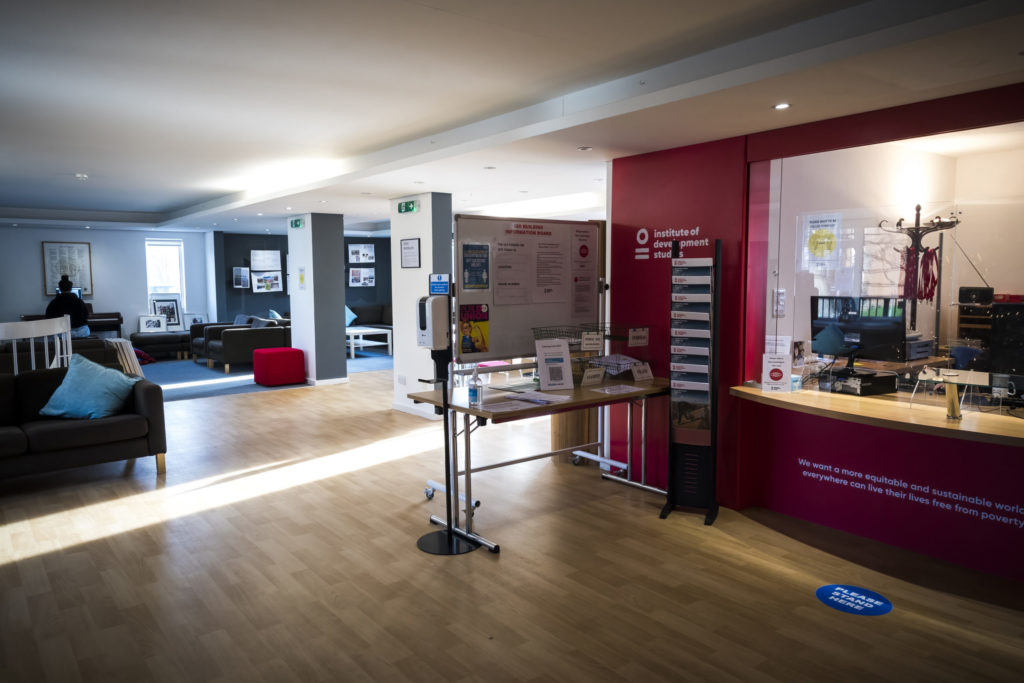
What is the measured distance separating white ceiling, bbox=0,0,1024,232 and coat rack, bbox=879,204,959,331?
2.73 ft

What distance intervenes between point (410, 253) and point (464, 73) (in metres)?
3.81

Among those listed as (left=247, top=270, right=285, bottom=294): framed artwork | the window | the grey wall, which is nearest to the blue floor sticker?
the grey wall

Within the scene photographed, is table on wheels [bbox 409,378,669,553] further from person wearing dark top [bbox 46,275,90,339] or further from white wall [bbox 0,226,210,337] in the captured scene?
white wall [bbox 0,226,210,337]

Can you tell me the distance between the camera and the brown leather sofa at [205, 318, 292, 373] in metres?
10.6

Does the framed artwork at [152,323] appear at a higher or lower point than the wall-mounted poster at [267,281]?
lower

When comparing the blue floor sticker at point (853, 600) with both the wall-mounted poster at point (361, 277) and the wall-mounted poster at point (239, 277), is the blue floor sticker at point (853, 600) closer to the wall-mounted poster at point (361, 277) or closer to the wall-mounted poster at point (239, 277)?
the wall-mounted poster at point (361, 277)

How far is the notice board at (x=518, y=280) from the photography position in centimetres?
421

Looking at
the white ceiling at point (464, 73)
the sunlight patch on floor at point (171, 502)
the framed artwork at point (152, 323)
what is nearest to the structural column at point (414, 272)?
the white ceiling at point (464, 73)

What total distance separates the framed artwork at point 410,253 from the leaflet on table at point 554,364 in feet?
11.0

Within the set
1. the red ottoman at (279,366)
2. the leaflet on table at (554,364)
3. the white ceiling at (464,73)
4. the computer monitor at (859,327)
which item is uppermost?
the white ceiling at (464,73)

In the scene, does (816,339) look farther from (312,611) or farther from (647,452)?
(312,611)

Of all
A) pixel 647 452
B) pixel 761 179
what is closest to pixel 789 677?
pixel 647 452

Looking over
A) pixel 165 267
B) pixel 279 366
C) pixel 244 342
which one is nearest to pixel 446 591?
pixel 279 366

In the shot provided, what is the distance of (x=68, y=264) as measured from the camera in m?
12.8
